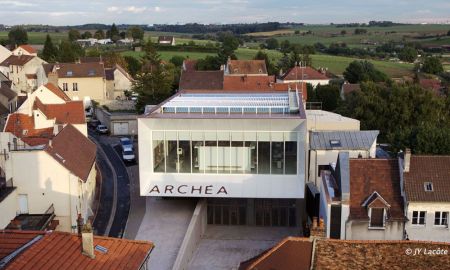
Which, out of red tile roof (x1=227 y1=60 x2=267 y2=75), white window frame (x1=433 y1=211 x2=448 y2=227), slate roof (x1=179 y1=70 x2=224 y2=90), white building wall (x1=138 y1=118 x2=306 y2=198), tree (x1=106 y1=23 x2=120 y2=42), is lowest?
white window frame (x1=433 y1=211 x2=448 y2=227)

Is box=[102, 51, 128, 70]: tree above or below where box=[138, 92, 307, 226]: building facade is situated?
above

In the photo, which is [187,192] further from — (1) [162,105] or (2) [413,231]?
(2) [413,231]

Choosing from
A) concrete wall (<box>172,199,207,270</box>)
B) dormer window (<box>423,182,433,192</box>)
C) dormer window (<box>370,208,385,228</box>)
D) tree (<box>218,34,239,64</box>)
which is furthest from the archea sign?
tree (<box>218,34,239,64</box>)

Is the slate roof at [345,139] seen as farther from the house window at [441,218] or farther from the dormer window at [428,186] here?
the house window at [441,218]

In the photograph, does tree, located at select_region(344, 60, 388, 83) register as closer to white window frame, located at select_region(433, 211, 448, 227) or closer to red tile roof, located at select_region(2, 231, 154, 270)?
white window frame, located at select_region(433, 211, 448, 227)

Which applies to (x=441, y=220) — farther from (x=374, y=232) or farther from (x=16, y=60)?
(x=16, y=60)

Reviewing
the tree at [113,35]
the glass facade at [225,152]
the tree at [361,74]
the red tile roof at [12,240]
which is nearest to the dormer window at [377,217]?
the glass facade at [225,152]

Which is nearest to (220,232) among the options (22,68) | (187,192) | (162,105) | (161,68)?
(187,192)
